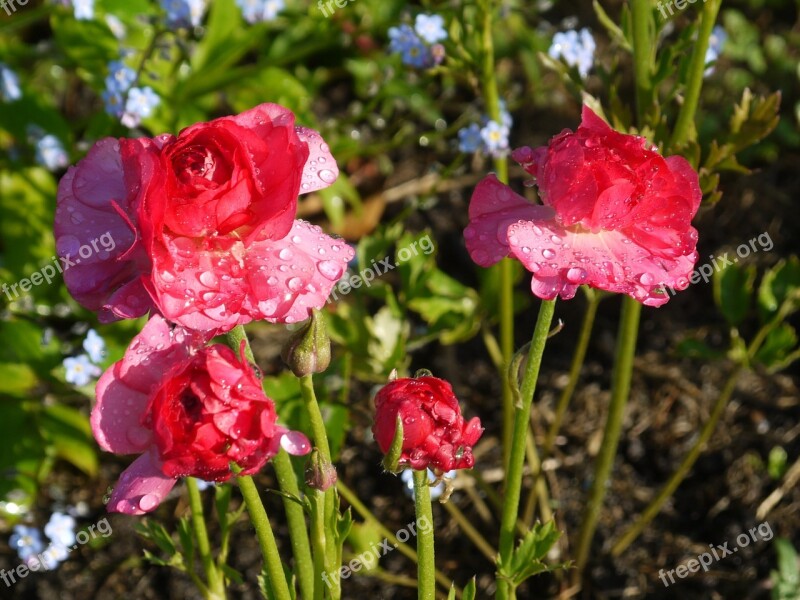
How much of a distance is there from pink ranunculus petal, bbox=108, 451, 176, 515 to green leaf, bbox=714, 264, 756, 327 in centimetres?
139

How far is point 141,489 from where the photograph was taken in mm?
1103

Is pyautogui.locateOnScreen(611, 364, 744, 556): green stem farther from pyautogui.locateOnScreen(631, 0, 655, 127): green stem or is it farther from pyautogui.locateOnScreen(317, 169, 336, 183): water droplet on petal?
pyautogui.locateOnScreen(317, 169, 336, 183): water droplet on petal

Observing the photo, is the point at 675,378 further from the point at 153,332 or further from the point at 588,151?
the point at 153,332

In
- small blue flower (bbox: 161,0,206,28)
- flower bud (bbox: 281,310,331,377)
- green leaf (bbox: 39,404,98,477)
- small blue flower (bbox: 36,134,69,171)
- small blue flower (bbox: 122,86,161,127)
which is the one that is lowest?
green leaf (bbox: 39,404,98,477)

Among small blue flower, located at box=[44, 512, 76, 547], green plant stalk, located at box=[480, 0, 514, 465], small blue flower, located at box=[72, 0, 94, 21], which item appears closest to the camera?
green plant stalk, located at box=[480, 0, 514, 465]

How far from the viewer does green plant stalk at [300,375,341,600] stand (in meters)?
1.21

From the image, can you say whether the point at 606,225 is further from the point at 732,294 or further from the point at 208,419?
the point at 732,294

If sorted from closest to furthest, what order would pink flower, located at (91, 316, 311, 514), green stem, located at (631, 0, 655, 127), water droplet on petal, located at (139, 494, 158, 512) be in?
pink flower, located at (91, 316, 311, 514) < water droplet on petal, located at (139, 494, 158, 512) < green stem, located at (631, 0, 655, 127)

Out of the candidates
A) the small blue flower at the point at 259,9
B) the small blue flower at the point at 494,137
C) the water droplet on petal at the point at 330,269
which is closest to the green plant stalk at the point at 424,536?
the water droplet on petal at the point at 330,269

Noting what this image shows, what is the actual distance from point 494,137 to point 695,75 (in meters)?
0.58

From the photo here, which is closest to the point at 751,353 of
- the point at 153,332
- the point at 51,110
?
the point at 153,332

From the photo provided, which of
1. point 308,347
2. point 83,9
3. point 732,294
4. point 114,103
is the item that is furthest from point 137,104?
point 732,294

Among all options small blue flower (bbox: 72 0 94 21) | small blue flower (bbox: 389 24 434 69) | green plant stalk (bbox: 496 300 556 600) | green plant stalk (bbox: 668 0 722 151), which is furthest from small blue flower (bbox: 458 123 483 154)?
small blue flower (bbox: 72 0 94 21)

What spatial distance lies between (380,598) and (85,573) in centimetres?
72
